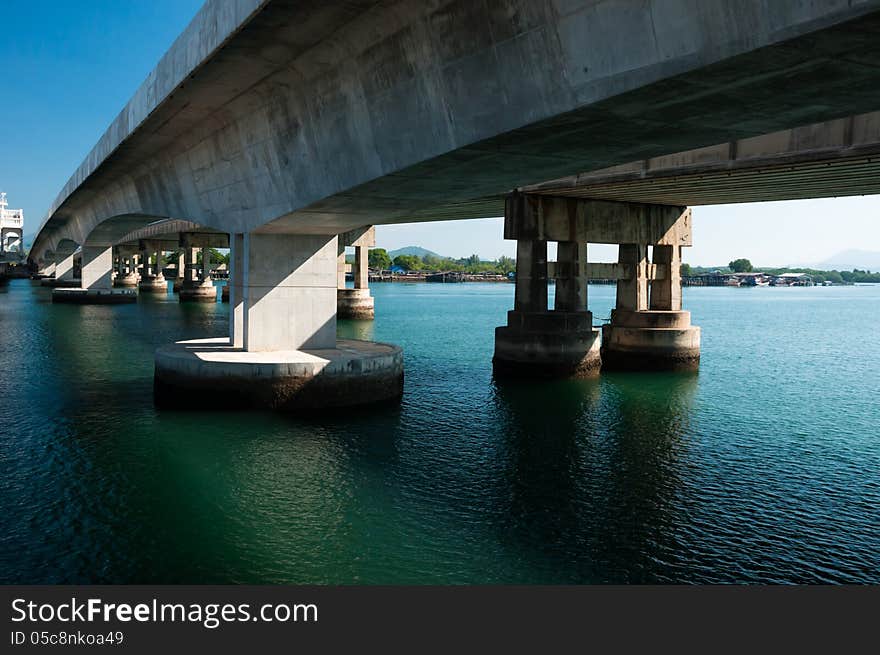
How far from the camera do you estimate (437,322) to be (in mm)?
68000

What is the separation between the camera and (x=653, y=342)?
114 feet

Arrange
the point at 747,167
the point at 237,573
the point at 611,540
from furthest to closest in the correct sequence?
the point at 747,167, the point at 611,540, the point at 237,573

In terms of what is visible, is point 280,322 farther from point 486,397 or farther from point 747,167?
point 747,167

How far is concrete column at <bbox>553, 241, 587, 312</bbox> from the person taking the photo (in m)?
33.1

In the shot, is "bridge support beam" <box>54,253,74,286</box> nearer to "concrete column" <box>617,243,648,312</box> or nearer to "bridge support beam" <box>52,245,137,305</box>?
"bridge support beam" <box>52,245,137,305</box>

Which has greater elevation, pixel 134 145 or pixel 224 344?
pixel 134 145

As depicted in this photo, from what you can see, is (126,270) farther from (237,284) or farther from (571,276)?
(571,276)

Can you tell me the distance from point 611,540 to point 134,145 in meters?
25.6

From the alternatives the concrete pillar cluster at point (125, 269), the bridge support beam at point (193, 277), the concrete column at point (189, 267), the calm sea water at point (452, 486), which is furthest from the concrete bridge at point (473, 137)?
the concrete pillar cluster at point (125, 269)

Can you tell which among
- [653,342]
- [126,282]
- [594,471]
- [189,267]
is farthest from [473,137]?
[126,282]

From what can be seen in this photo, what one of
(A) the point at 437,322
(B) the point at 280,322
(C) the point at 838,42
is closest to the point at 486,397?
(B) the point at 280,322

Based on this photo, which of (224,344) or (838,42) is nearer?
(838,42)

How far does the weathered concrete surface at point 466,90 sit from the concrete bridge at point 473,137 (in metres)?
0.04

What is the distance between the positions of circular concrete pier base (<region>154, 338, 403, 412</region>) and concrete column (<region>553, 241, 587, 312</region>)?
11.2 meters
